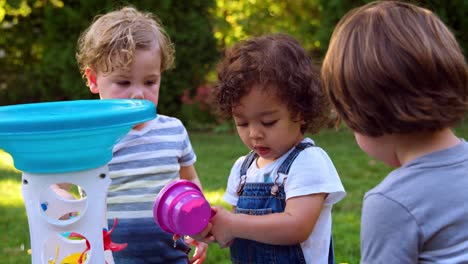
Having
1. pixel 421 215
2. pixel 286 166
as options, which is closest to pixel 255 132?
pixel 286 166

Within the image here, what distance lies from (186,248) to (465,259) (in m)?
1.40

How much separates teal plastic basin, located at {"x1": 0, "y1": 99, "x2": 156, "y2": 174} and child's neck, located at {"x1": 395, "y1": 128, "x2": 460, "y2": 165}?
2.68 feet

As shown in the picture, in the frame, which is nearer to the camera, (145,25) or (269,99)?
(269,99)

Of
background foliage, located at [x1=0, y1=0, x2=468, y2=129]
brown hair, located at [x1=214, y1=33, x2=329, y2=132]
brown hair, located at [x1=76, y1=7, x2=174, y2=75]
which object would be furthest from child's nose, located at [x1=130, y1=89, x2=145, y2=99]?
background foliage, located at [x1=0, y1=0, x2=468, y2=129]

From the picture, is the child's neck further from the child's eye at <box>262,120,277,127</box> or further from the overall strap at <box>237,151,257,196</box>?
the overall strap at <box>237,151,257,196</box>

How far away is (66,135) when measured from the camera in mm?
1959

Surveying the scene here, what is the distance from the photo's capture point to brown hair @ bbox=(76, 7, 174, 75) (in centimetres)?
274

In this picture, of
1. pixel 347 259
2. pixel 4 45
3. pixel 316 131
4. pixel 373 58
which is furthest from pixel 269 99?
pixel 4 45

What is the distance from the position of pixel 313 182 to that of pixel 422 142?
1.89 ft

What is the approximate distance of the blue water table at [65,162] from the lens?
6.40 feet

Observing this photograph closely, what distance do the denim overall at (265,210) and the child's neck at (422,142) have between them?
2.09ft

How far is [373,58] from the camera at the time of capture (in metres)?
1.74

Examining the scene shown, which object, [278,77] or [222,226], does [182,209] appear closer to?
[222,226]

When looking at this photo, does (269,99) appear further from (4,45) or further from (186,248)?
(4,45)
